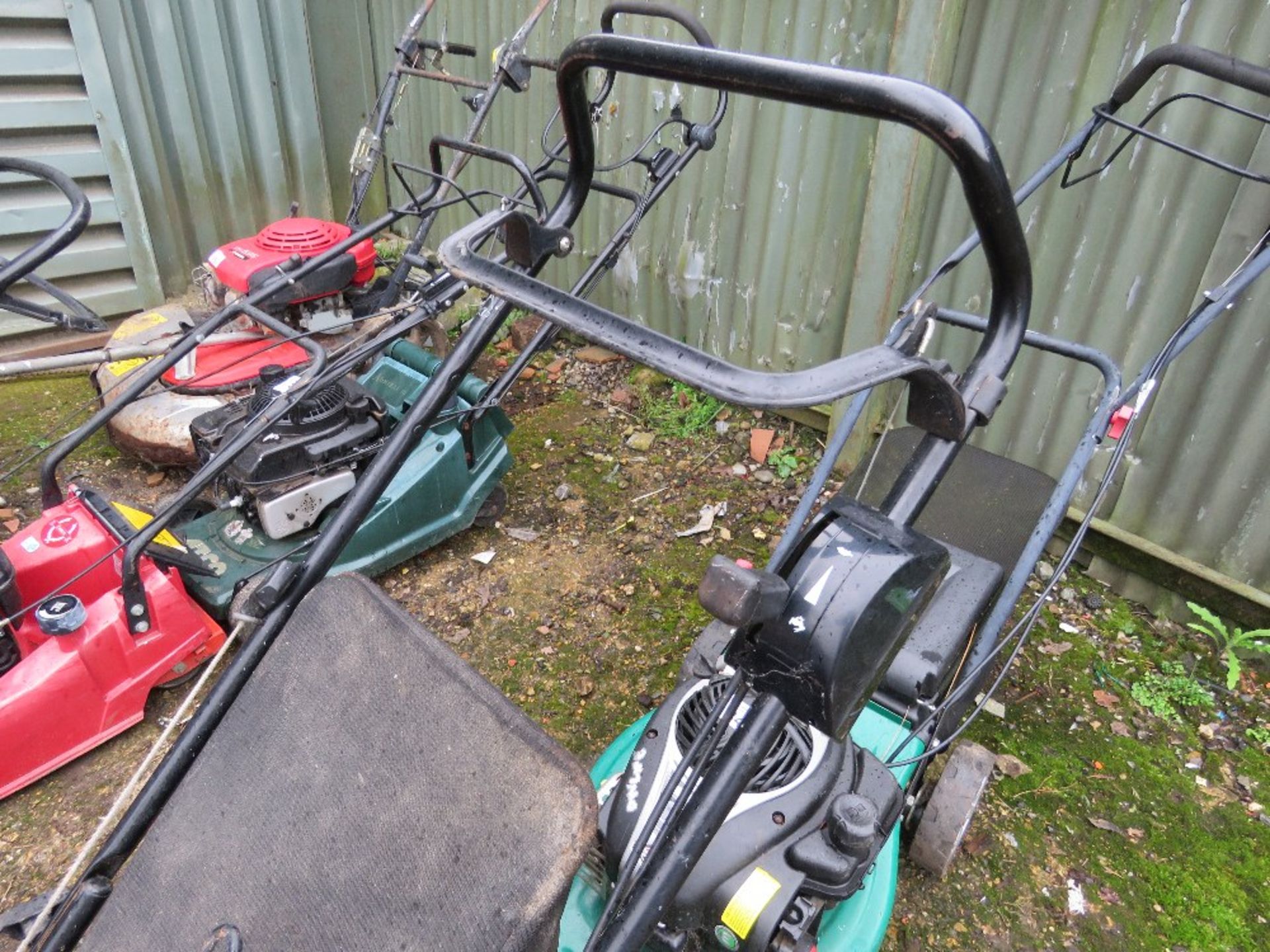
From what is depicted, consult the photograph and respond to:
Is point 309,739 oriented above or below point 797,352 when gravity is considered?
above

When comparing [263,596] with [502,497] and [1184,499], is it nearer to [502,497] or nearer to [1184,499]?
[502,497]

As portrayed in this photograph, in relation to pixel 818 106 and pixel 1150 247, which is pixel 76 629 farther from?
pixel 1150 247

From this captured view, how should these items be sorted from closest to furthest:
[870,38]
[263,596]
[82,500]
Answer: [263,596] < [82,500] < [870,38]

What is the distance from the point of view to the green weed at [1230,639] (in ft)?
7.66

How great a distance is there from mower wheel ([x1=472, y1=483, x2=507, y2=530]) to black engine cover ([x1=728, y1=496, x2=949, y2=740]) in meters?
1.99

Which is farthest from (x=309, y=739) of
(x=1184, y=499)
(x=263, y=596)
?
(x=1184, y=499)

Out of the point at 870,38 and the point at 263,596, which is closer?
the point at 263,596

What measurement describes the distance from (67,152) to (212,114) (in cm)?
67

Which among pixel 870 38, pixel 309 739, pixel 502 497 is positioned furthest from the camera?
pixel 502 497

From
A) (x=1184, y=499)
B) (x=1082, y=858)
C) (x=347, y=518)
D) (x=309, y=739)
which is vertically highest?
(x=347, y=518)

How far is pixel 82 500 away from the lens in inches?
84.1

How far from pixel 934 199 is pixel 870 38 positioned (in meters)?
0.54

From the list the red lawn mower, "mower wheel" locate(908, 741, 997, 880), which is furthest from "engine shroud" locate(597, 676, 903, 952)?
the red lawn mower

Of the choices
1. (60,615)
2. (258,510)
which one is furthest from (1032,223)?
(60,615)
